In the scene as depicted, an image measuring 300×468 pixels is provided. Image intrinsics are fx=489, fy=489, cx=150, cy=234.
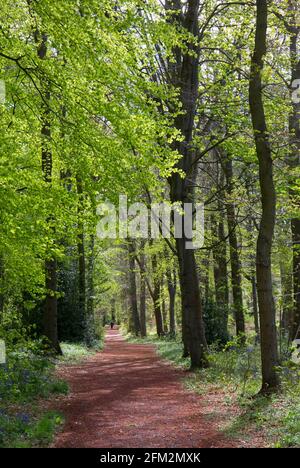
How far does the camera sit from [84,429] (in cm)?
777

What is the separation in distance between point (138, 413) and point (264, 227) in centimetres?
425

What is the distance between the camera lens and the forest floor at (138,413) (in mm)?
7023

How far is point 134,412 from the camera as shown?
923 centimetres

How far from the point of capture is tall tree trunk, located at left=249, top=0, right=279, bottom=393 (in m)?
9.13

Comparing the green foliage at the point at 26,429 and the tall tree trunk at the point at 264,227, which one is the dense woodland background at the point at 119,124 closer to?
the tall tree trunk at the point at 264,227

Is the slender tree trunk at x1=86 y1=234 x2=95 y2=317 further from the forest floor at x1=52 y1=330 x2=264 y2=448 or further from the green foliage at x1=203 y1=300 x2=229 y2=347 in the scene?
the forest floor at x1=52 y1=330 x2=264 y2=448

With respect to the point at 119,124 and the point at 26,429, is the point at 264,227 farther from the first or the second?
the point at 26,429

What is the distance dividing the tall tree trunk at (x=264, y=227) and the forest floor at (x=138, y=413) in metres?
1.23

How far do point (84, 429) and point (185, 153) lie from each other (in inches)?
359

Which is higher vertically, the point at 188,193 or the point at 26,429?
the point at 188,193

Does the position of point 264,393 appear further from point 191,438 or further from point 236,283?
point 236,283

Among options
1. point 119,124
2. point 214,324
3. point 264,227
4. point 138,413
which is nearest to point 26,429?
point 138,413

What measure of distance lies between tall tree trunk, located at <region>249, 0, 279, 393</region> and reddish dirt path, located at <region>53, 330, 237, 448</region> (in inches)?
60.2
